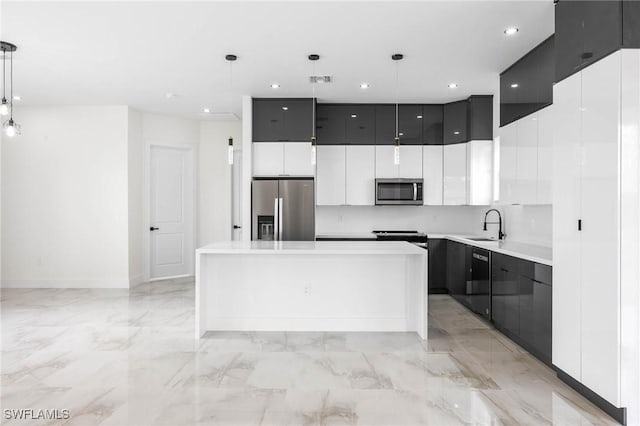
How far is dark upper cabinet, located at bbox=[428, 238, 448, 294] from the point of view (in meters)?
5.96

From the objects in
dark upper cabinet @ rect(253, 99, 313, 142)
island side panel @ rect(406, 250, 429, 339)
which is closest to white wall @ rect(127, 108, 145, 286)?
dark upper cabinet @ rect(253, 99, 313, 142)

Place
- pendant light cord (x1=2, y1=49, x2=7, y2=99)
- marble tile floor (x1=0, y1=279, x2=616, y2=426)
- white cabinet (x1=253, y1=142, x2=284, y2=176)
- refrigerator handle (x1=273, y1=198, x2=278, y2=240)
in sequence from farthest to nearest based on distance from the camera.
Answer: white cabinet (x1=253, y1=142, x2=284, y2=176), refrigerator handle (x1=273, y1=198, x2=278, y2=240), pendant light cord (x1=2, y1=49, x2=7, y2=99), marble tile floor (x1=0, y1=279, x2=616, y2=426)

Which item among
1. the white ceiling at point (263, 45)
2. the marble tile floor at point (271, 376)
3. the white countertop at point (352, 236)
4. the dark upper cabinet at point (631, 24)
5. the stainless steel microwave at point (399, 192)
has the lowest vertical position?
the marble tile floor at point (271, 376)

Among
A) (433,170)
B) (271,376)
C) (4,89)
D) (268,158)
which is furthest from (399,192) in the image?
(4,89)

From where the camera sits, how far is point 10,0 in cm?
315

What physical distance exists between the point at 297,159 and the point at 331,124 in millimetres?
790

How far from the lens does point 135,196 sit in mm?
6672

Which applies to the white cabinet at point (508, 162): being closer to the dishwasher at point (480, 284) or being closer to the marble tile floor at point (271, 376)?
the dishwasher at point (480, 284)

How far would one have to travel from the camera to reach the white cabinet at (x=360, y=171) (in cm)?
613

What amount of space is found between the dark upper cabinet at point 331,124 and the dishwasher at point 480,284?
2.49 m

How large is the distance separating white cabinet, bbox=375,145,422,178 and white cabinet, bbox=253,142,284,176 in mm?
1419

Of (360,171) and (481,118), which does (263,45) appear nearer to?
(360,171)

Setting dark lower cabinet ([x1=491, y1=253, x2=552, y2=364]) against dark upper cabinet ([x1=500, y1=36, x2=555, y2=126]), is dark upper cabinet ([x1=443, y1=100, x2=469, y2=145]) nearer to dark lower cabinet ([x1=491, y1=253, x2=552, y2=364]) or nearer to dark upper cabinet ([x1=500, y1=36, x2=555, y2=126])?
dark upper cabinet ([x1=500, y1=36, x2=555, y2=126])

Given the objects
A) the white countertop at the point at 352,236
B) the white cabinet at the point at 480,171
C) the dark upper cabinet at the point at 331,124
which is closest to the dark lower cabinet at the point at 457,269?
the white cabinet at the point at 480,171
